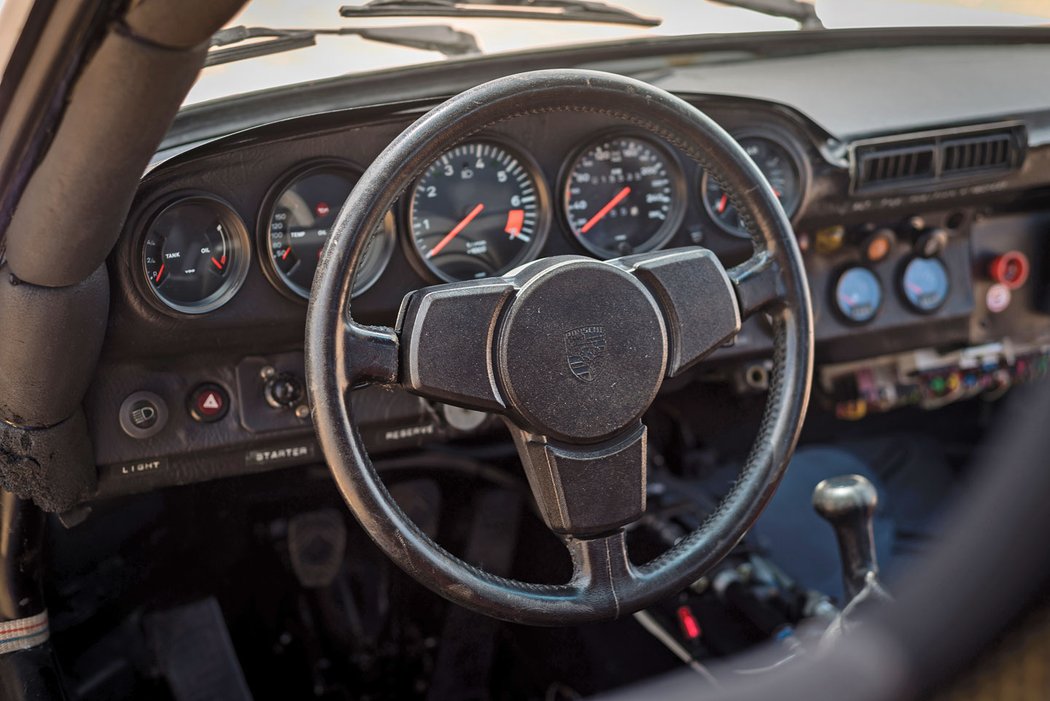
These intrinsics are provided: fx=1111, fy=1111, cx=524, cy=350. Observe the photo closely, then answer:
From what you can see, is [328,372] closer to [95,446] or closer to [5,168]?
[5,168]

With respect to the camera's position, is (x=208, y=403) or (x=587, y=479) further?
(x=208, y=403)

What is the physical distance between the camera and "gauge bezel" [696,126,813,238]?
2.23m

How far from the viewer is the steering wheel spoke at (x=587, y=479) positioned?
60.1 inches

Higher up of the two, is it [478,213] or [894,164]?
[894,164]

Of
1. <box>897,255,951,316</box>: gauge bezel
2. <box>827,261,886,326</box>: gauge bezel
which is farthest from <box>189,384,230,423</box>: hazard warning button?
<box>897,255,951,316</box>: gauge bezel

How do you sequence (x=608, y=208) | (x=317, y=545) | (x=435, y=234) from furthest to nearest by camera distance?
(x=317, y=545), (x=608, y=208), (x=435, y=234)

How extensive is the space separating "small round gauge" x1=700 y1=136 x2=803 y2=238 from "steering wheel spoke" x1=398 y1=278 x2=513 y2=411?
87 cm

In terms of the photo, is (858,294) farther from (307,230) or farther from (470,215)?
(307,230)

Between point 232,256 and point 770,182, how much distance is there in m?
1.09

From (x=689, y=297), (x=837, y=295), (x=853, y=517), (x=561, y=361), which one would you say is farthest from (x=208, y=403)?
(x=837, y=295)

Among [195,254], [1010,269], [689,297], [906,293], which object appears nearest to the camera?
[689,297]

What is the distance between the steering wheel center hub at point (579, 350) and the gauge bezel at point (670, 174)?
1.89 ft

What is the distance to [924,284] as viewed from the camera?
2.56 meters

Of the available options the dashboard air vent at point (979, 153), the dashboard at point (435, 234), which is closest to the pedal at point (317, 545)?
the dashboard at point (435, 234)
